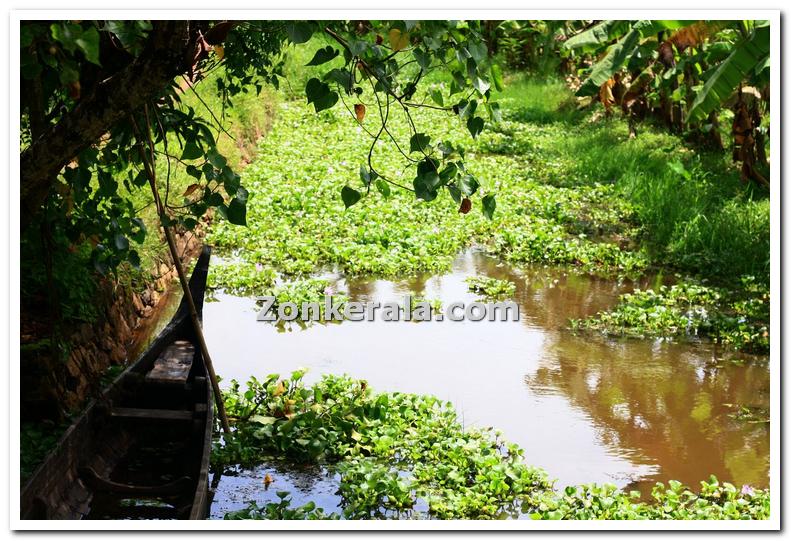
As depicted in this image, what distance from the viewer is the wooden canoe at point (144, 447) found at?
400 cm

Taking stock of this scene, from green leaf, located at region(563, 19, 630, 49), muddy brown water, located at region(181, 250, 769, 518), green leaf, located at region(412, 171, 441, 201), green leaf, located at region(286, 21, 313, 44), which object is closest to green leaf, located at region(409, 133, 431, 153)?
green leaf, located at region(412, 171, 441, 201)

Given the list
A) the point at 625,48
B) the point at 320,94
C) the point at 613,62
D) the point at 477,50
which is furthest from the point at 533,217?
the point at 320,94

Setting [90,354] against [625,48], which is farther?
[625,48]

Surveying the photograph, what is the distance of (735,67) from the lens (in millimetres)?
6492

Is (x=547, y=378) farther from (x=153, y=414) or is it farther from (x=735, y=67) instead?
(x=153, y=414)

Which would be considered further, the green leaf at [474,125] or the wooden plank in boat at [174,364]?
the wooden plank in boat at [174,364]

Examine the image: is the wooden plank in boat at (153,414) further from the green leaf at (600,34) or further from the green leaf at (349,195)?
the green leaf at (600,34)

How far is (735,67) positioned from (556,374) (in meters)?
2.40

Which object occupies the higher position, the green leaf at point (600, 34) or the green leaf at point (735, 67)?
the green leaf at point (600, 34)

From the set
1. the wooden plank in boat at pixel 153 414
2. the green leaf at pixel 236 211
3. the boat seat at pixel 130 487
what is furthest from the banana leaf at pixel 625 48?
the boat seat at pixel 130 487

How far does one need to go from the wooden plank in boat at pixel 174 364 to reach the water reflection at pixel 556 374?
2.65 feet

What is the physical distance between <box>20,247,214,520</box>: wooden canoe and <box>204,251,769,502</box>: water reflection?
0.97 metres
